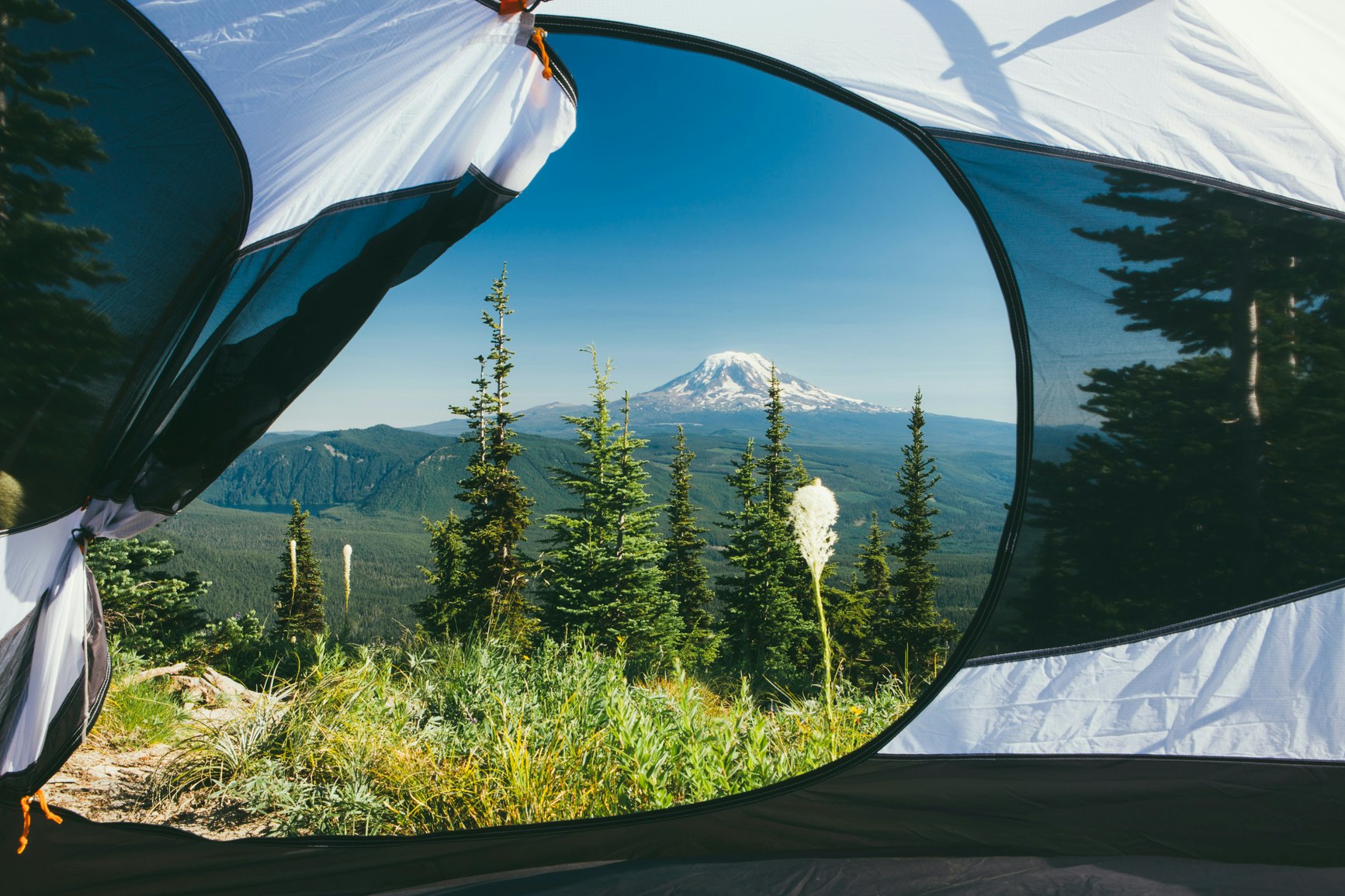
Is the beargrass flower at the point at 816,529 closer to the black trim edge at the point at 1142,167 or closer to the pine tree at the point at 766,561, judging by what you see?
the black trim edge at the point at 1142,167

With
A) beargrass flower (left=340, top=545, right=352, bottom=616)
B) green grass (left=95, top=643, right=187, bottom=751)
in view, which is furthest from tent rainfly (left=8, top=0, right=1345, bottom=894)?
beargrass flower (left=340, top=545, right=352, bottom=616)

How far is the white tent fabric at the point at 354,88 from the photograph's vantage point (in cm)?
173

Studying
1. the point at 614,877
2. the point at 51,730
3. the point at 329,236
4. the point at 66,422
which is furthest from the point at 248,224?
the point at 614,877

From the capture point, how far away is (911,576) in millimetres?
21953

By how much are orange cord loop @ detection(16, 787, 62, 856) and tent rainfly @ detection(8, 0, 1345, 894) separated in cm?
3

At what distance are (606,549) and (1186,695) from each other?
1668 cm

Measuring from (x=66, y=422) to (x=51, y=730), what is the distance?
801mm

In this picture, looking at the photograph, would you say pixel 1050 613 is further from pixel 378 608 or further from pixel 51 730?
pixel 378 608

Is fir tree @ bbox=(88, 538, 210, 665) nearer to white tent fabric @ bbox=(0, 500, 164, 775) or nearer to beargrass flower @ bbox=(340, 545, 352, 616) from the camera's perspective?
beargrass flower @ bbox=(340, 545, 352, 616)

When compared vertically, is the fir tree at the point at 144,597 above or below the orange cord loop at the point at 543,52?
below

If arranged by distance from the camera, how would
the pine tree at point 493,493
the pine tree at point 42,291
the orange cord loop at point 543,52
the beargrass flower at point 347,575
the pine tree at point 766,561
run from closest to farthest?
the pine tree at point 42,291
the orange cord loop at point 543,52
the beargrass flower at point 347,575
the pine tree at point 493,493
the pine tree at point 766,561

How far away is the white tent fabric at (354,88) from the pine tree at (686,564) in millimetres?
20346

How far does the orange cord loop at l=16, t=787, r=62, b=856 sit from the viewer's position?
1.69 metres

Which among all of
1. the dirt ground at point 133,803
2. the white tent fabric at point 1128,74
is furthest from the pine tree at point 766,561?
the white tent fabric at point 1128,74
